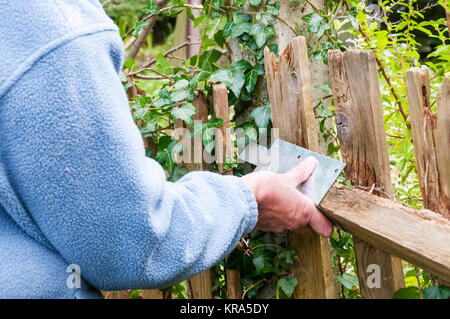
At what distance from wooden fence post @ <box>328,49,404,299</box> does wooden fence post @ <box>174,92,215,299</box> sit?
19.4 inches

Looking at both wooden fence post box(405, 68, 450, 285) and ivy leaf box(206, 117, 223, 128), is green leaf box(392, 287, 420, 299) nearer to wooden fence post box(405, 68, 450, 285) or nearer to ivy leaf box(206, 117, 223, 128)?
wooden fence post box(405, 68, 450, 285)

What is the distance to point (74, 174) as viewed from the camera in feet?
2.31

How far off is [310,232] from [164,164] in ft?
1.99

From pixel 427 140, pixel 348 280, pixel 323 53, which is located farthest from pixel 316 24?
pixel 348 280

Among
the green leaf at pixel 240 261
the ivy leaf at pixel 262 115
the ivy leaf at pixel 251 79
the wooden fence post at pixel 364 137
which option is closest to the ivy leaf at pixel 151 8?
the ivy leaf at pixel 251 79

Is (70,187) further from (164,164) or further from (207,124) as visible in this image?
(164,164)

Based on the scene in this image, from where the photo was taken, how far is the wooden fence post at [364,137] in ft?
3.51

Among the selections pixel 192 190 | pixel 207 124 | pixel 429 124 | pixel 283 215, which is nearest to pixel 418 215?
pixel 429 124

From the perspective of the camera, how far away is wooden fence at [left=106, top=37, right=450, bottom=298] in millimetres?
944

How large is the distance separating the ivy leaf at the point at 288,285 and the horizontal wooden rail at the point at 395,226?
0.30 meters

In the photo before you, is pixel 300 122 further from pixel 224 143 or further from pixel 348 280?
pixel 348 280

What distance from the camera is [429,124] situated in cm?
→ 97

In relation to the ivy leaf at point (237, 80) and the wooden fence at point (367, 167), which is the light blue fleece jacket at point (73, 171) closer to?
the wooden fence at point (367, 167)

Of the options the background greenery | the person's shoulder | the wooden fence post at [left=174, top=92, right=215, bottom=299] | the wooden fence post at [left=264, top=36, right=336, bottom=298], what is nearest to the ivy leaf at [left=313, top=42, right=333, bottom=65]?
the background greenery
